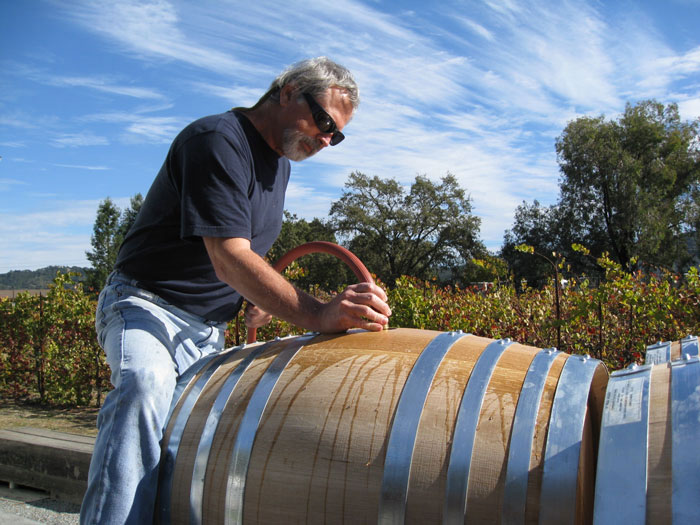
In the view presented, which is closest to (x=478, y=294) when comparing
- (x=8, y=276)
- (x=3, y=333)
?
(x=3, y=333)

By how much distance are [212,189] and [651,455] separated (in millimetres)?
1414

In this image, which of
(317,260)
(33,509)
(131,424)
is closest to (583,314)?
(131,424)

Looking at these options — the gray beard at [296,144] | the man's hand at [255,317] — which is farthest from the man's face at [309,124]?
the man's hand at [255,317]

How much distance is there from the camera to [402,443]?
1367 mm

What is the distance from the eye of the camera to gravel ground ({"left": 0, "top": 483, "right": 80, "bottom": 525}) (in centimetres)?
318

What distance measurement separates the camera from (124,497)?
5.34 ft

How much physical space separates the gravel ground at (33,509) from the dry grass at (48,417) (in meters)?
1.61

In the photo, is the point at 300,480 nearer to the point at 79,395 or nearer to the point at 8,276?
the point at 79,395

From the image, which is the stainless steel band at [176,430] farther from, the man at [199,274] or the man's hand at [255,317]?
the man's hand at [255,317]

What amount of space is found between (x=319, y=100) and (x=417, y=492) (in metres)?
1.45

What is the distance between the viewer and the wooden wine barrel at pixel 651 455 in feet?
3.65

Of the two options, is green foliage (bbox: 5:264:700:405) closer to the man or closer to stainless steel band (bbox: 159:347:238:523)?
the man

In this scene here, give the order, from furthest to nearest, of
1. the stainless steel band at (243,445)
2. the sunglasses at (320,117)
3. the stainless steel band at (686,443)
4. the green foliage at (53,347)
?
the green foliage at (53,347) → the sunglasses at (320,117) → the stainless steel band at (243,445) → the stainless steel band at (686,443)

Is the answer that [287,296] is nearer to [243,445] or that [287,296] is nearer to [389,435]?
[243,445]
